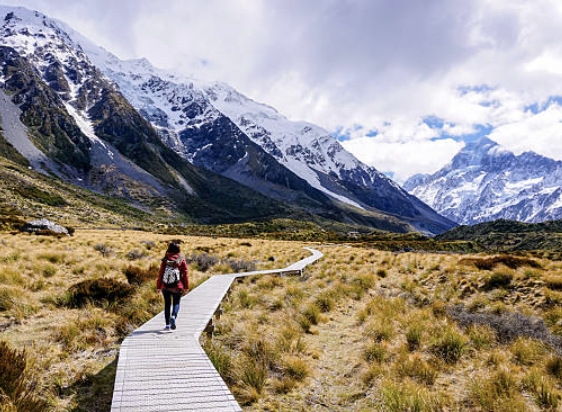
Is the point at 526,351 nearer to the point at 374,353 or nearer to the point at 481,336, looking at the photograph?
the point at 481,336

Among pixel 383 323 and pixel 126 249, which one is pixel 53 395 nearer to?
pixel 383 323

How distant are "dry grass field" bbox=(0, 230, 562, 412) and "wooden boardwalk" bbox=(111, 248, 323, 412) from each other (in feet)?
2.04

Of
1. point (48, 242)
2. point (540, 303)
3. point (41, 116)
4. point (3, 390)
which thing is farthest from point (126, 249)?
point (41, 116)

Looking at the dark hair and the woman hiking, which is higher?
the dark hair

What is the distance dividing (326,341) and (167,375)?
467 cm

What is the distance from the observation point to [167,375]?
475 cm

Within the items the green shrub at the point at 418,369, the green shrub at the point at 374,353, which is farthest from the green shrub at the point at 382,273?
the green shrub at the point at 418,369

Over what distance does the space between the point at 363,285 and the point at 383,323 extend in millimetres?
5774

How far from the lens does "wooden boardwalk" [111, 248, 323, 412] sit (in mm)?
3953

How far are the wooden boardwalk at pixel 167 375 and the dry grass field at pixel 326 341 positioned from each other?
62 cm

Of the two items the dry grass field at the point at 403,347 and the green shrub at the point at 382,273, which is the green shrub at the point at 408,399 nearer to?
the dry grass field at the point at 403,347

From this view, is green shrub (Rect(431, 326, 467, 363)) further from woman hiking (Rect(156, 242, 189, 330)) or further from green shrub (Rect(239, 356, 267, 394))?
woman hiking (Rect(156, 242, 189, 330))

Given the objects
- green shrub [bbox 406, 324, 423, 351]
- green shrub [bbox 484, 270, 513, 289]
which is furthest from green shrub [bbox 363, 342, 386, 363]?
green shrub [bbox 484, 270, 513, 289]

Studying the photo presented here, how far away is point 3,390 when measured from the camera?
4.15m
